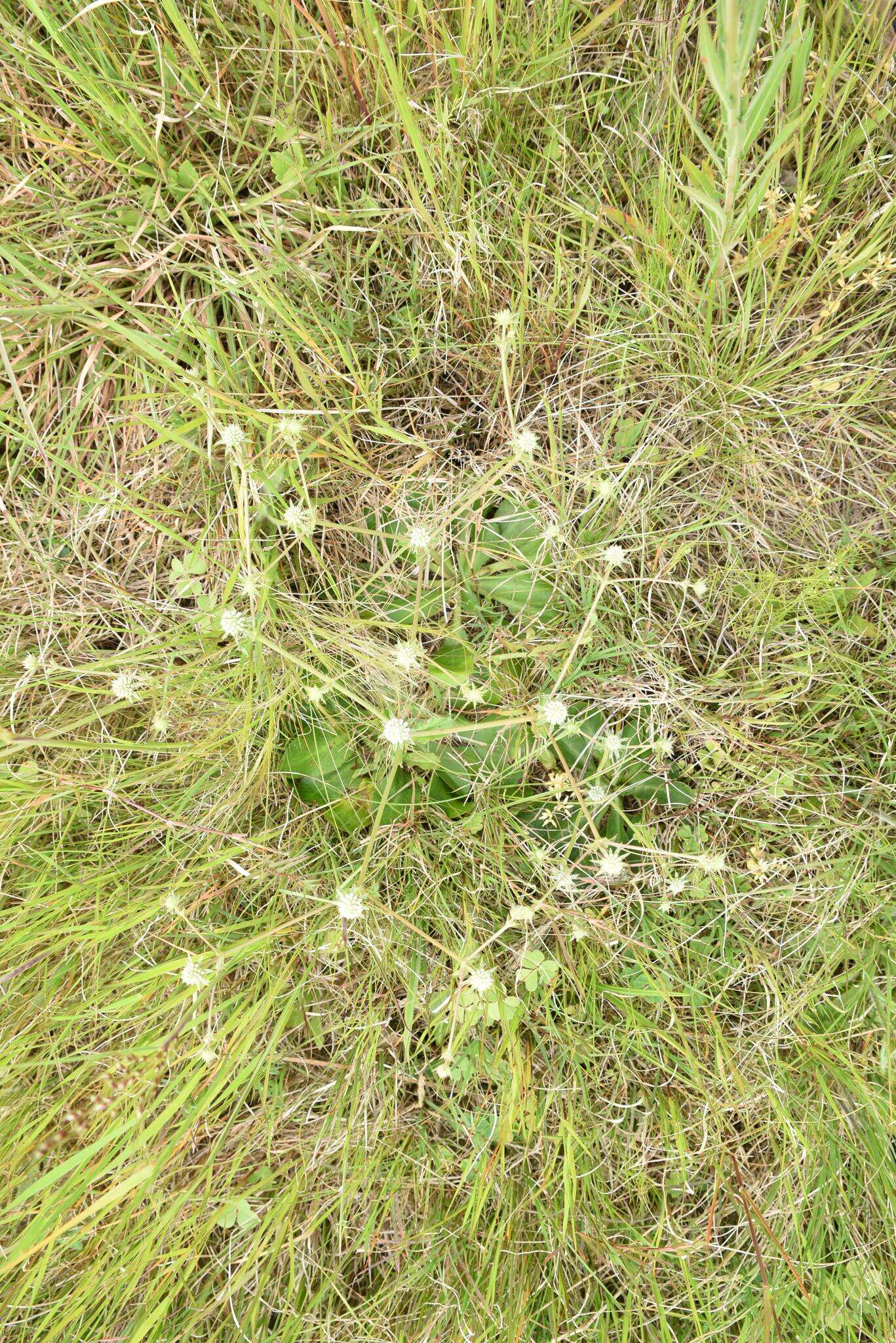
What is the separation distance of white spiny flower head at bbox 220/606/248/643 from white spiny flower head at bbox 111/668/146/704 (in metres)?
0.24

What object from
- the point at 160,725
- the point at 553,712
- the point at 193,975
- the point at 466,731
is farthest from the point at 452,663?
the point at 193,975

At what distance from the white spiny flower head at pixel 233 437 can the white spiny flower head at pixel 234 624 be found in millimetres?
341

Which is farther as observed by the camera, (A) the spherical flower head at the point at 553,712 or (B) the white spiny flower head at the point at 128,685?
(B) the white spiny flower head at the point at 128,685

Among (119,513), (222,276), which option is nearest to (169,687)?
(119,513)

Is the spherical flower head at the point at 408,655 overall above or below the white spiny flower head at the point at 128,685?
above

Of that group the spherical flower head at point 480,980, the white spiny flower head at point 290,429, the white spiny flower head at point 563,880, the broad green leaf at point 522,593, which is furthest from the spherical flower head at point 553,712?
the white spiny flower head at point 290,429

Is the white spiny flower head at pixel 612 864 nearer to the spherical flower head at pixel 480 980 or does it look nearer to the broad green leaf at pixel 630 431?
the spherical flower head at pixel 480 980

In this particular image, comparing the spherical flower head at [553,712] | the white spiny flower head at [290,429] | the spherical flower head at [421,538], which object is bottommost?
the spherical flower head at [553,712]

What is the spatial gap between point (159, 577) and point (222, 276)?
707mm

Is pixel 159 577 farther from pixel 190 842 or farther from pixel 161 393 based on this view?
pixel 190 842

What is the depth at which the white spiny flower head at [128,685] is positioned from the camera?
1.75 metres

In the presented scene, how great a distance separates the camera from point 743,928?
186 centimetres

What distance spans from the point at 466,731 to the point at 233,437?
0.79 meters

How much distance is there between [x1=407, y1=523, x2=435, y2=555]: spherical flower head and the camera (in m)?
1.57
